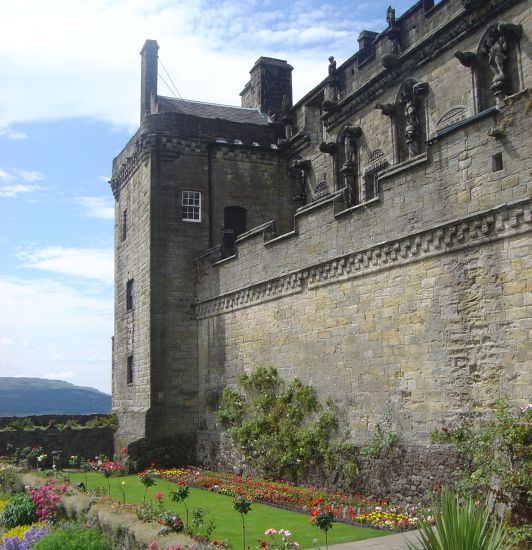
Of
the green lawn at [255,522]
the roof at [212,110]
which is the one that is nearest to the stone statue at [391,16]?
the roof at [212,110]

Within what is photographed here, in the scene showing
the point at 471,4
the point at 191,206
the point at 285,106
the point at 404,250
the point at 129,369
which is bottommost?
the point at 129,369

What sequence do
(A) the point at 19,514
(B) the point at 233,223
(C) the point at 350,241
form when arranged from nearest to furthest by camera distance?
(A) the point at 19,514 < (C) the point at 350,241 < (B) the point at 233,223

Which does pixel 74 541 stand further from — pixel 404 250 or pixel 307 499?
pixel 404 250

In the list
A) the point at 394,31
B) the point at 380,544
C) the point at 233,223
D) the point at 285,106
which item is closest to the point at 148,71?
the point at 285,106

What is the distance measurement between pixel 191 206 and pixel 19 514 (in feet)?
48.2

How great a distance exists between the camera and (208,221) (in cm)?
2594

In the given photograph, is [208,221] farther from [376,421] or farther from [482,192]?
[482,192]

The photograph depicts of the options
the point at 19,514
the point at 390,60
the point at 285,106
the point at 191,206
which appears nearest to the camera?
the point at 19,514

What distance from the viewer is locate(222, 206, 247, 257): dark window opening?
26.3m

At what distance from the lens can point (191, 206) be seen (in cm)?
2592

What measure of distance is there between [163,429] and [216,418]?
2.23m

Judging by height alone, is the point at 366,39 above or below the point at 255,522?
above

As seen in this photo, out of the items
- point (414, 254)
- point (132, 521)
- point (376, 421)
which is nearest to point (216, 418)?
point (376, 421)

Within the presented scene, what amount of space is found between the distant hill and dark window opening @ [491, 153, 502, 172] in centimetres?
11804
